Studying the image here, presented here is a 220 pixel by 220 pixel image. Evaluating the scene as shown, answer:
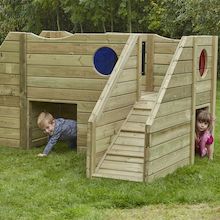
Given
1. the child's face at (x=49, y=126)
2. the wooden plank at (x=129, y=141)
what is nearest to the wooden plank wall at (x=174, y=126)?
the wooden plank at (x=129, y=141)

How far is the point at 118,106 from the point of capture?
7223 mm

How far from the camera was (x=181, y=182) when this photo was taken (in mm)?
6602

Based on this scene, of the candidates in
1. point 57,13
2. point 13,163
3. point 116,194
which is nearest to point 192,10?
point 57,13

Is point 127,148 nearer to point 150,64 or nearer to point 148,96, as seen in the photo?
point 148,96

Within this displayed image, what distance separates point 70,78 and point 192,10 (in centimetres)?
1188

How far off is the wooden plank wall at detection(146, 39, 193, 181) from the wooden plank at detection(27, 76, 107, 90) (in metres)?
1.21

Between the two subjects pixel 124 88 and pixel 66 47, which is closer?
pixel 124 88

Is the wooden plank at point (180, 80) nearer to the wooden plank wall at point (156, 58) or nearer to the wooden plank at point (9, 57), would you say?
the wooden plank wall at point (156, 58)

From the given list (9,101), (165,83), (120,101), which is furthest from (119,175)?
(9,101)

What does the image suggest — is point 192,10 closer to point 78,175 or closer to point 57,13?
point 57,13

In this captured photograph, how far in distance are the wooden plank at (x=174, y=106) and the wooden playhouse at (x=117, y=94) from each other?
0.04ft

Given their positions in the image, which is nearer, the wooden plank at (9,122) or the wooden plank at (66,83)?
the wooden plank at (66,83)

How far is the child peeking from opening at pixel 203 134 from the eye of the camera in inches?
312

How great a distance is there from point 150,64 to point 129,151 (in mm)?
1644
